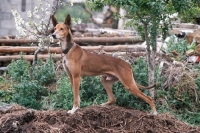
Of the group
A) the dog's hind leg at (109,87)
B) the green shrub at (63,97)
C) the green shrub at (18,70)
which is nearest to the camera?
the dog's hind leg at (109,87)

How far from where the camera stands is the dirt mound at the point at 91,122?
21.4ft

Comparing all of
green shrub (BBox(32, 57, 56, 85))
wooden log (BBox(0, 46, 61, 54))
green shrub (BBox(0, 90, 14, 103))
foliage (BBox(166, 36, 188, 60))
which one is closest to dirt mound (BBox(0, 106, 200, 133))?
green shrub (BBox(0, 90, 14, 103))

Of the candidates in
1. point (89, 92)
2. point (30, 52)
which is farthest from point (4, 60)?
point (89, 92)

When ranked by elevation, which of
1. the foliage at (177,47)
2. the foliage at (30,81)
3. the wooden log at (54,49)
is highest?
the foliage at (177,47)

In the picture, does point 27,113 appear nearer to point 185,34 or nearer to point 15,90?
point 15,90

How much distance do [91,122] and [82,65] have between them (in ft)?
3.49

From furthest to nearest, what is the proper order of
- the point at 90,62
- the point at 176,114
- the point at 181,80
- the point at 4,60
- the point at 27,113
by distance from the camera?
the point at 4,60 → the point at 181,80 → the point at 176,114 → the point at 90,62 → the point at 27,113

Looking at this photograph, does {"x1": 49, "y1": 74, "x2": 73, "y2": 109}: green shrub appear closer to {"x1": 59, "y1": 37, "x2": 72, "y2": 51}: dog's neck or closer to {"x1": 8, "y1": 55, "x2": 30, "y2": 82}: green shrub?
{"x1": 8, "y1": 55, "x2": 30, "y2": 82}: green shrub

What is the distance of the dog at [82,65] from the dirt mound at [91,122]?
Answer: 34 cm

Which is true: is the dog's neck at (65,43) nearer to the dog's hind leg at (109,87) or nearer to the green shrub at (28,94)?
the dog's hind leg at (109,87)

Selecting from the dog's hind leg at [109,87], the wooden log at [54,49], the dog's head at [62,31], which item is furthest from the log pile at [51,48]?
the dog's head at [62,31]

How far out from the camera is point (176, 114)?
28.5ft

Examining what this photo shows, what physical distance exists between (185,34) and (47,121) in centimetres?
741

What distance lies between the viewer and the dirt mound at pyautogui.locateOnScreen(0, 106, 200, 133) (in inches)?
257
